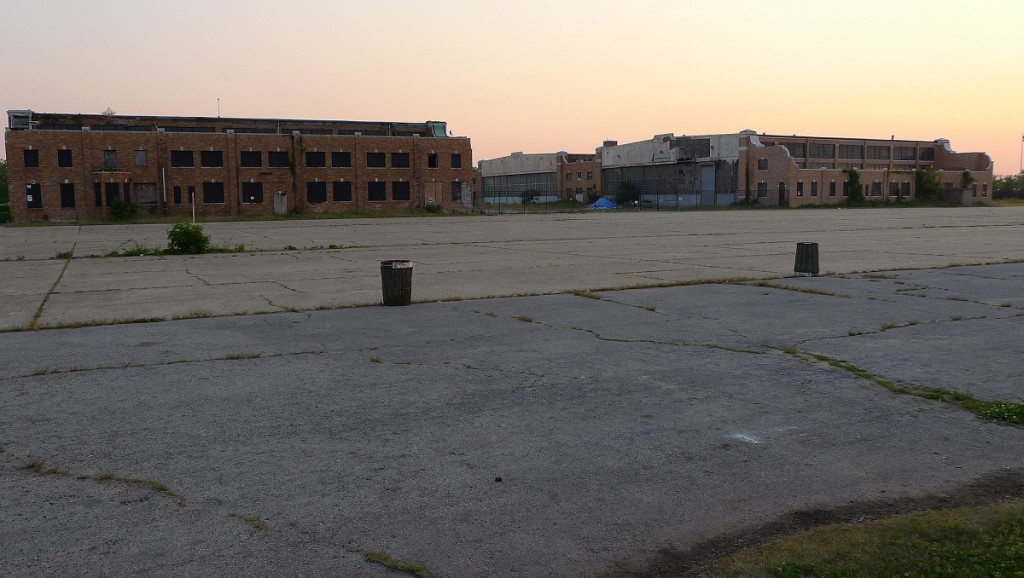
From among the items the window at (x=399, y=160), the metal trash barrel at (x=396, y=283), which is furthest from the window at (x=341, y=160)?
the metal trash barrel at (x=396, y=283)

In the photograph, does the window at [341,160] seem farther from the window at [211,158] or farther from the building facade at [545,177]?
the building facade at [545,177]

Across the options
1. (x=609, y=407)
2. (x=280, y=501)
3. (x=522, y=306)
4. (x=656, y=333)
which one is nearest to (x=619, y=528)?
(x=280, y=501)

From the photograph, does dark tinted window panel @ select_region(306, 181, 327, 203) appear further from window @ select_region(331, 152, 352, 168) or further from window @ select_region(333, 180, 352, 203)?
window @ select_region(331, 152, 352, 168)

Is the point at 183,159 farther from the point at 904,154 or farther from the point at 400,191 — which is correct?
the point at 904,154

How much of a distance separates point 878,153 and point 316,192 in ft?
240

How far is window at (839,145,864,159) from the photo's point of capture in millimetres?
103188

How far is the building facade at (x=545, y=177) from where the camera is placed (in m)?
112

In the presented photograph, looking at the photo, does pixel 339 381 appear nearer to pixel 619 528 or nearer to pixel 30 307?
pixel 619 528

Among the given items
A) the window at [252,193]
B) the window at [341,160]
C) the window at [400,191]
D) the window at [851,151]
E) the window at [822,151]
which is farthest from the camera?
the window at [851,151]

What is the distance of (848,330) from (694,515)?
6.36 m

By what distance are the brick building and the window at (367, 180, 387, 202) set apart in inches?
3.7

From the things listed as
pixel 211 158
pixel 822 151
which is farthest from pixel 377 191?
pixel 822 151

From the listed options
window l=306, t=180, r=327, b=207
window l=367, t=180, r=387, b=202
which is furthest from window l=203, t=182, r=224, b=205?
window l=367, t=180, r=387, b=202

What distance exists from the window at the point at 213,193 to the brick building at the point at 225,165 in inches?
3.4
